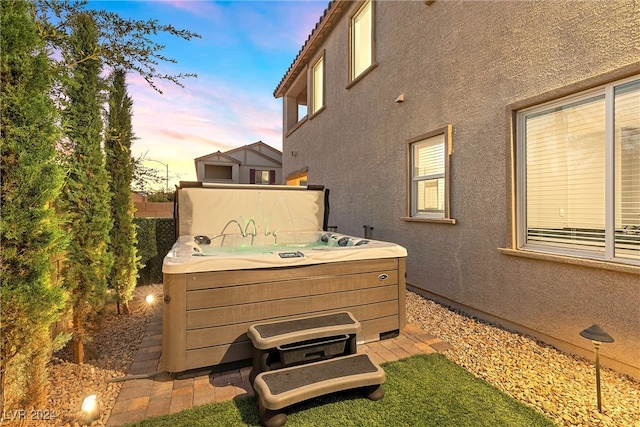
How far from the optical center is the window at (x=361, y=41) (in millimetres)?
6215

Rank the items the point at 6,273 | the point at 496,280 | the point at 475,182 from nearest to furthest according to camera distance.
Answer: the point at 6,273 → the point at 496,280 → the point at 475,182

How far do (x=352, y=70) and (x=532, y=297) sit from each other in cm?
569

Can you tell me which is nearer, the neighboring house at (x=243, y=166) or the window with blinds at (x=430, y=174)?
the window with blinds at (x=430, y=174)

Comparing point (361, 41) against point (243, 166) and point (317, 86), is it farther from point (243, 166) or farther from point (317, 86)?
point (243, 166)

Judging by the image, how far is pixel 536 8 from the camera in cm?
302

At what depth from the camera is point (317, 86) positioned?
909 centimetres

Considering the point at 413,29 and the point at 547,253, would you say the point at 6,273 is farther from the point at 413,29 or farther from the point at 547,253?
the point at 413,29

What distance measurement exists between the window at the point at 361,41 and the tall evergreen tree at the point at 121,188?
4331 millimetres

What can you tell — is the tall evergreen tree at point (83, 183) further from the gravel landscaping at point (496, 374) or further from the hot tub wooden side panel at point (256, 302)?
the hot tub wooden side panel at point (256, 302)

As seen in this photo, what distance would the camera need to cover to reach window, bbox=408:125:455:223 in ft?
13.6

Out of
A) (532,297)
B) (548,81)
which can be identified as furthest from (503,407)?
(548,81)

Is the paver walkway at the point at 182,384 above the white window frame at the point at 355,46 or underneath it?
underneath

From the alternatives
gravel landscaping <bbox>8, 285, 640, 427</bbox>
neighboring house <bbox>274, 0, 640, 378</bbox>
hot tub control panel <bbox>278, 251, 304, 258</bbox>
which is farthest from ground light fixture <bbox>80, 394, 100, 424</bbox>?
neighboring house <bbox>274, 0, 640, 378</bbox>

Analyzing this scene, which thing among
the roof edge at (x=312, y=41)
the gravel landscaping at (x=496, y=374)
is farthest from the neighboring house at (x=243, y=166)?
the gravel landscaping at (x=496, y=374)
